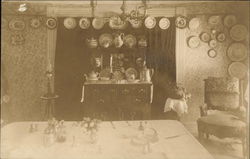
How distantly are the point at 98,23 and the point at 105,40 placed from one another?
26 centimetres

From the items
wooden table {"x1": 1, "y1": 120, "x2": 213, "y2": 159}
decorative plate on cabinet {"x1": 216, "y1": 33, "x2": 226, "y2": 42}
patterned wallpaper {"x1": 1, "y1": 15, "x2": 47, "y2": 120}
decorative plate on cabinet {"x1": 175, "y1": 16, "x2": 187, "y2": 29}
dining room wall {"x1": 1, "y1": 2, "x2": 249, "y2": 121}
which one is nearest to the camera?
wooden table {"x1": 1, "y1": 120, "x2": 213, "y2": 159}

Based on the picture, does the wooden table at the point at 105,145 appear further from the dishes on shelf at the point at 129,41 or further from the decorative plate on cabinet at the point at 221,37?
the dishes on shelf at the point at 129,41

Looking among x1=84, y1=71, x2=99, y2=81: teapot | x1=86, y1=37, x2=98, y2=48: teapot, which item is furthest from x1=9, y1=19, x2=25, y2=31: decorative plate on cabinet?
x1=84, y1=71, x2=99, y2=81: teapot

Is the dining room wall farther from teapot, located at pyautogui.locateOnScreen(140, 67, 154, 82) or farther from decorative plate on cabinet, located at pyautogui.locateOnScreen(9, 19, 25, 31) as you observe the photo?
teapot, located at pyautogui.locateOnScreen(140, 67, 154, 82)

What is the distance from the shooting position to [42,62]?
399 cm

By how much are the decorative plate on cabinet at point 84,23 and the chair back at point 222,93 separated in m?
1.66

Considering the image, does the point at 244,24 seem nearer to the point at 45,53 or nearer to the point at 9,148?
the point at 45,53

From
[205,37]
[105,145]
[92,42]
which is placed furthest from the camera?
[92,42]

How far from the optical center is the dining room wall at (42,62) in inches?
143

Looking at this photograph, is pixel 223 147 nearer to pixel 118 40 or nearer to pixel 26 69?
pixel 118 40

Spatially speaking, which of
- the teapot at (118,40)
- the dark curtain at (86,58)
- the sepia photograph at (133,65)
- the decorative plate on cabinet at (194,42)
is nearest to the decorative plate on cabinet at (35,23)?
the sepia photograph at (133,65)

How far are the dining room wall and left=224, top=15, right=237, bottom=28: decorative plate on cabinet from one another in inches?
2.6

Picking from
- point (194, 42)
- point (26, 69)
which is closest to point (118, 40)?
point (194, 42)

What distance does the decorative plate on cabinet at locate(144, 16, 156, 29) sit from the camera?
3879mm
